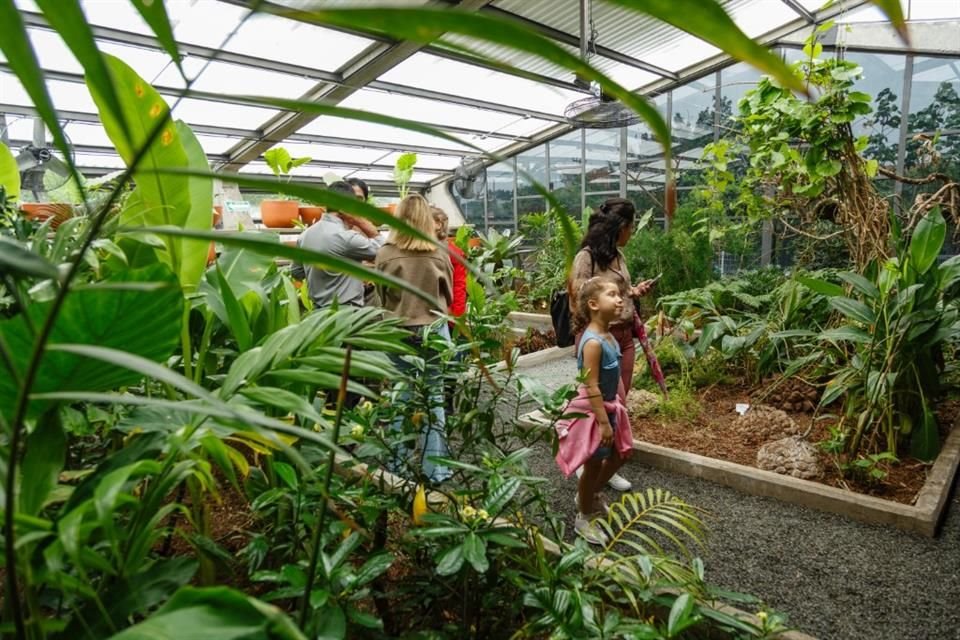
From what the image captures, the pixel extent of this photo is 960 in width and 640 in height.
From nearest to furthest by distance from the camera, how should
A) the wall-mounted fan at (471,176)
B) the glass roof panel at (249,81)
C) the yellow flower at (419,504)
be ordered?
the yellow flower at (419,504) → the glass roof panel at (249,81) → the wall-mounted fan at (471,176)

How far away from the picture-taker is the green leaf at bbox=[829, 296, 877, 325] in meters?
2.22

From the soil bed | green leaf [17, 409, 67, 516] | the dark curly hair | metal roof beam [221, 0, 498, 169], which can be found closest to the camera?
green leaf [17, 409, 67, 516]

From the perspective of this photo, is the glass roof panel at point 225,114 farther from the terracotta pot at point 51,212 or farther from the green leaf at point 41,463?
the green leaf at point 41,463

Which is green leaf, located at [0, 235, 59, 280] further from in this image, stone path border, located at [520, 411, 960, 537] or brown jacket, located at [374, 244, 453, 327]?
brown jacket, located at [374, 244, 453, 327]

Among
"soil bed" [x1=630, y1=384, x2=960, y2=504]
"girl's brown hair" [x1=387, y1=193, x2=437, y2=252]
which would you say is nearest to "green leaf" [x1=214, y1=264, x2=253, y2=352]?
"girl's brown hair" [x1=387, y1=193, x2=437, y2=252]

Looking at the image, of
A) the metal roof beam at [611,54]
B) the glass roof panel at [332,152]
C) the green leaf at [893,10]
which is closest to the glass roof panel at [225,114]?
the glass roof panel at [332,152]

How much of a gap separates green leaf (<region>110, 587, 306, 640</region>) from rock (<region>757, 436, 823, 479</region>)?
94.2 inches

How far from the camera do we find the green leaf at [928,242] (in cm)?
213

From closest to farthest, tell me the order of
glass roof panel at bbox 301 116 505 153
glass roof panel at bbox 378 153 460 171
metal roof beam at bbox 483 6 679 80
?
metal roof beam at bbox 483 6 679 80, glass roof panel at bbox 301 116 505 153, glass roof panel at bbox 378 153 460 171

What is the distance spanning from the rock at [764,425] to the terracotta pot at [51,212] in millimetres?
2971

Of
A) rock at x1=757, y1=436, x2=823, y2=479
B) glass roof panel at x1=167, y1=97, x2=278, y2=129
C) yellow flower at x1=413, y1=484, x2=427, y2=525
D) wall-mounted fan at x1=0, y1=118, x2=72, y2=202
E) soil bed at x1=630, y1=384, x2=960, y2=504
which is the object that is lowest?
soil bed at x1=630, y1=384, x2=960, y2=504

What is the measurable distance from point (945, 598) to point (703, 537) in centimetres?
65

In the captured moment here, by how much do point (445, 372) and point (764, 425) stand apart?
92.7 inches

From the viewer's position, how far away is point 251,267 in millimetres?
1346
